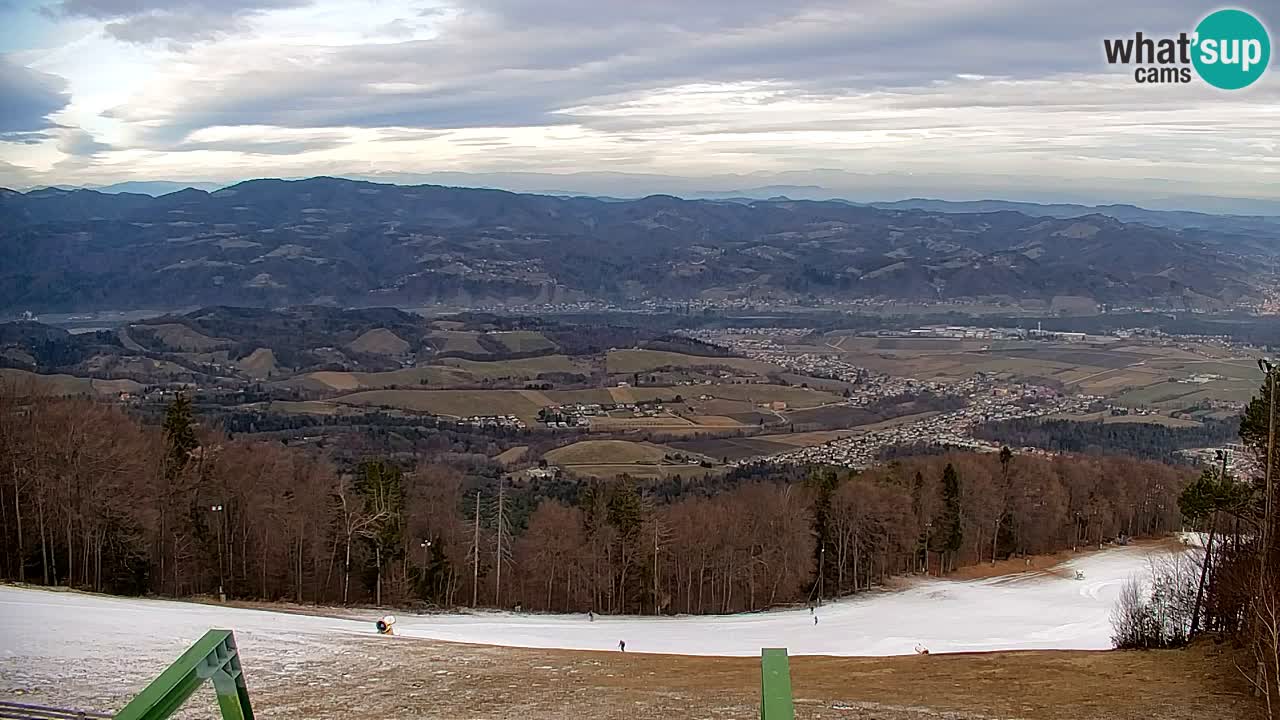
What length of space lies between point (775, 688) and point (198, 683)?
5.60 feet

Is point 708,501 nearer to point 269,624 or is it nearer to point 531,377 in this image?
point 269,624

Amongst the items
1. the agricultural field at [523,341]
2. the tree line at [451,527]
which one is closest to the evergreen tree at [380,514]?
the tree line at [451,527]

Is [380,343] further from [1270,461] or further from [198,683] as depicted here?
[198,683]

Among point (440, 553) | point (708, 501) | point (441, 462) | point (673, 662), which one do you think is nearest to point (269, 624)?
point (673, 662)

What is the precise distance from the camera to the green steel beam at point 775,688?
9.25 feet

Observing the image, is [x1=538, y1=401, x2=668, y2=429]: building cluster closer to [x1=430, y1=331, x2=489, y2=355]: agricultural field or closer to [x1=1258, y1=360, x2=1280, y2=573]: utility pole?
[x1=430, y1=331, x2=489, y2=355]: agricultural field

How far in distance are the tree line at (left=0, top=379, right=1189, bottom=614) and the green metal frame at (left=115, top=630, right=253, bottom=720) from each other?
27.5m

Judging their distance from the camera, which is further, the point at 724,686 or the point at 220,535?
the point at 220,535

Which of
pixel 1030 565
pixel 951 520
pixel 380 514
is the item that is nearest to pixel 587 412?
pixel 951 520

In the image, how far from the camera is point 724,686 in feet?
53.0

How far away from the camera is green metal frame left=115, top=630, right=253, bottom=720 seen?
114 inches

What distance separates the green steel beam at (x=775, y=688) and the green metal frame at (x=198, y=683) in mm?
1543

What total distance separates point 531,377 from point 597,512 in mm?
82608

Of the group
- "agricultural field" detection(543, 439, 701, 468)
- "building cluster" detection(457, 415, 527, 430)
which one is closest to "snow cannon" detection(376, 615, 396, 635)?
"agricultural field" detection(543, 439, 701, 468)
